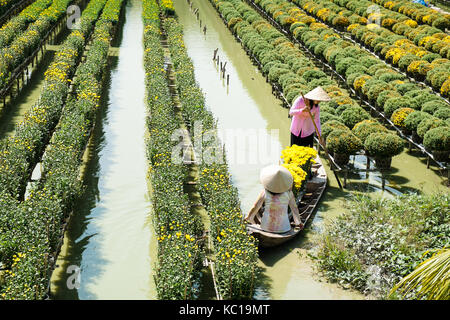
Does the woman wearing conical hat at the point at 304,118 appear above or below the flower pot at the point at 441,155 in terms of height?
above

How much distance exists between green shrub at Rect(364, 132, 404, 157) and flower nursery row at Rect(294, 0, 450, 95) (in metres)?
6.46

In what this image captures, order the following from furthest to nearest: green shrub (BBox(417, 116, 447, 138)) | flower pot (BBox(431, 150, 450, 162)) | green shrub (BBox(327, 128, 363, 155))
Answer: green shrub (BBox(417, 116, 447, 138)) → flower pot (BBox(431, 150, 450, 162)) → green shrub (BBox(327, 128, 363, 155))

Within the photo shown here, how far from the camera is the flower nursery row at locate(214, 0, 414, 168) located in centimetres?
1397

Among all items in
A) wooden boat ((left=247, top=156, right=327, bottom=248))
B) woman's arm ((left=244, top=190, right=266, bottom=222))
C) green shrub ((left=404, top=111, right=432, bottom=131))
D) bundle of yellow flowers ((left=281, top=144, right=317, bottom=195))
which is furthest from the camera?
green shrub ((left=404, top=111, right=432, bottom=131))

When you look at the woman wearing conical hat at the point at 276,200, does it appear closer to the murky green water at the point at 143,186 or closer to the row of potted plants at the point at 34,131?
the murky green water at the point at 143,186

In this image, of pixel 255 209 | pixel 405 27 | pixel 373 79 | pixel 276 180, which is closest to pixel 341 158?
pixel 255 209

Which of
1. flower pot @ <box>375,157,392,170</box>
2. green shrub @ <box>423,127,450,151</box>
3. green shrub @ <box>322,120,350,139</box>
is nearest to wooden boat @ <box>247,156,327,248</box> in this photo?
green shrub @ <box>322,120,350,139</box>

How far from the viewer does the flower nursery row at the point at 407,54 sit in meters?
20.2

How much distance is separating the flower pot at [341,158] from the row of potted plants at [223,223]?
2.93 metres

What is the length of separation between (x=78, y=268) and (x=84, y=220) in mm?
1926

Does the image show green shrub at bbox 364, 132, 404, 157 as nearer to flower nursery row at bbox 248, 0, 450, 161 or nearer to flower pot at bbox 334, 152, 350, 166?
flower pot at bbox 334, 152, 350, 166

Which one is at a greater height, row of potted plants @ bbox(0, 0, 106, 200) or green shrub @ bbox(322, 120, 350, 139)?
row of potted plants @ bbox(0, 0, 106, 200)

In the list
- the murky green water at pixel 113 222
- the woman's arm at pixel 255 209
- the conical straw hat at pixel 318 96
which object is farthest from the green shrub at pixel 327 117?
the woman's arm at pixel 255 209

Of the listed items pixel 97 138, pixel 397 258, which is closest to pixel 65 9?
pixel 97 138
